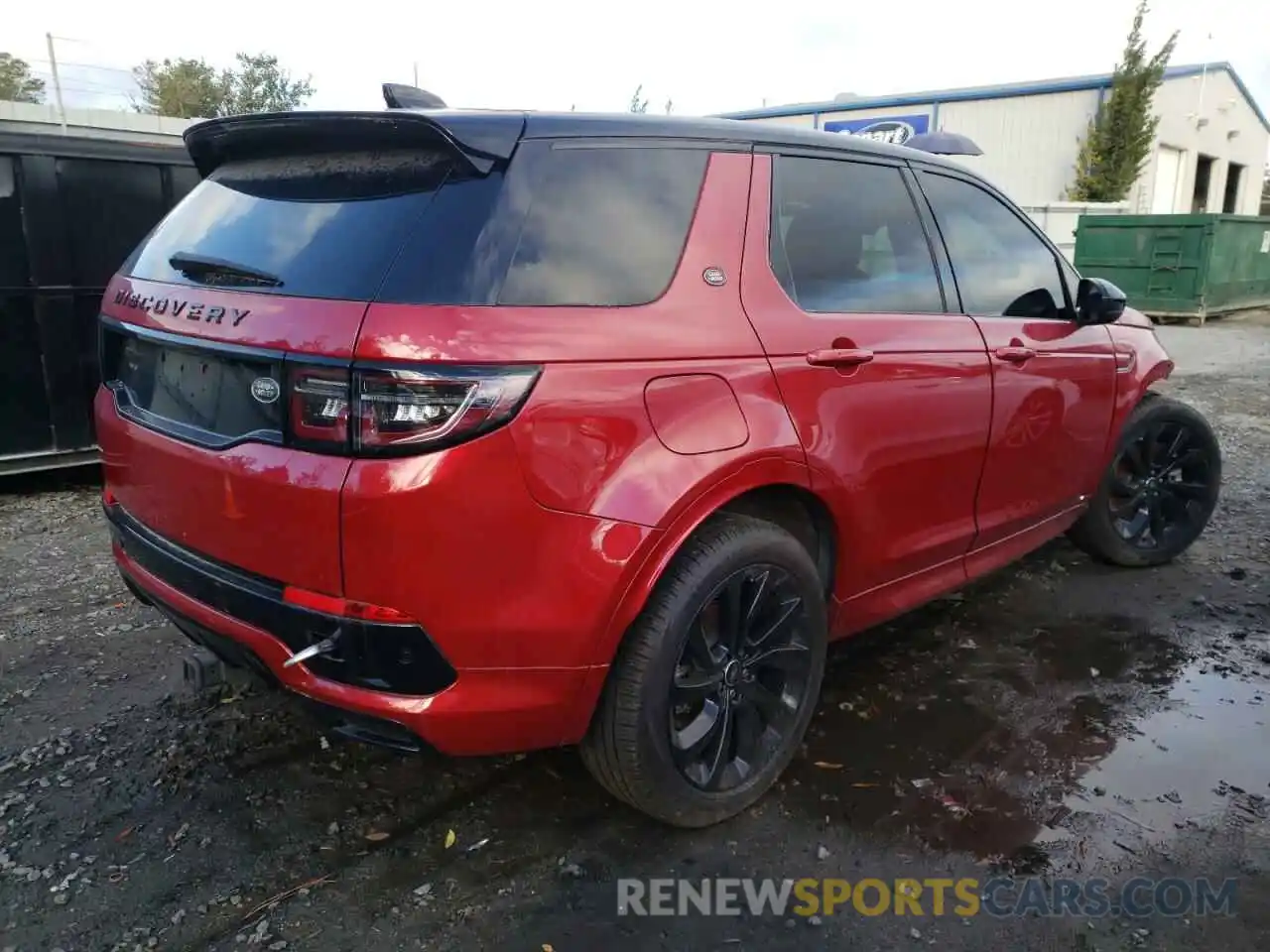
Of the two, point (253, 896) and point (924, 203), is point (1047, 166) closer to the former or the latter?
point (924, 203)

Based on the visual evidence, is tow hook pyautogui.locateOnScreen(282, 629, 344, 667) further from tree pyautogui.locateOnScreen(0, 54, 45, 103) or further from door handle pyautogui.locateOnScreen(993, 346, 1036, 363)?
tree pyautogui.locateOnScreen(0, 54, 45, 103)

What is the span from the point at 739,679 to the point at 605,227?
125cm

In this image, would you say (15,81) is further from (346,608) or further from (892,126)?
(346,608)

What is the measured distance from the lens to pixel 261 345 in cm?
211

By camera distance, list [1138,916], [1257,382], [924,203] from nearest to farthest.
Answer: [1138,916] < [924,203] < [1257,382]

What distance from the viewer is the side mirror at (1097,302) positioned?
3.75 meters

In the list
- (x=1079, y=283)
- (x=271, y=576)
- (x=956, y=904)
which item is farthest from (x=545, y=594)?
(x=1079, y=283)

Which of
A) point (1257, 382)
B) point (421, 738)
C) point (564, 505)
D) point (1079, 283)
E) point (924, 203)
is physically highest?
point (924, 203)

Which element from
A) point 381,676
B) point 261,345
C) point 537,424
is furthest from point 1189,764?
point 261,345

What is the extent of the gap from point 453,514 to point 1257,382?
11083 mm

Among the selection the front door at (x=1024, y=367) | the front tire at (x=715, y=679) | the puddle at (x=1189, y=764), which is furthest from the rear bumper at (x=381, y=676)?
the front door at (x=1024, y=367)

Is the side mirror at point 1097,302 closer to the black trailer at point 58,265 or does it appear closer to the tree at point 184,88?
the black trailer at point 58,265

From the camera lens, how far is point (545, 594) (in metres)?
2.13

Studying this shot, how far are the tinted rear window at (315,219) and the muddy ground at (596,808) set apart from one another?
1.44m
